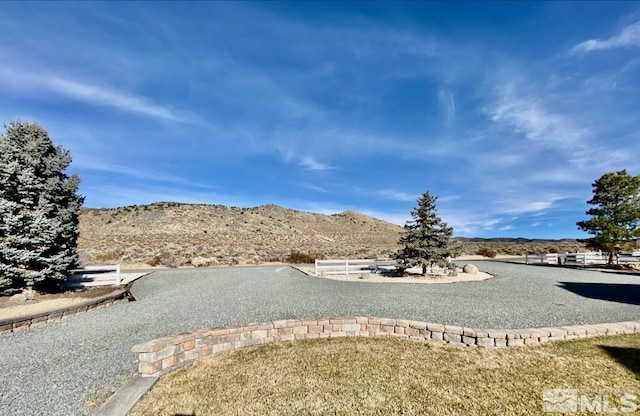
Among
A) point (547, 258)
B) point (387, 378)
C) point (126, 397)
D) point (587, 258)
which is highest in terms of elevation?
point (587, 258)

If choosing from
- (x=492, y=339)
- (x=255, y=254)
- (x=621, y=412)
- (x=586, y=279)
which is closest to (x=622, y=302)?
(x=586, y=279)

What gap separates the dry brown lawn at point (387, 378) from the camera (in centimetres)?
394

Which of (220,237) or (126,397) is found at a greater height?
(220,237)

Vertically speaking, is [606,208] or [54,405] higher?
[606,208]

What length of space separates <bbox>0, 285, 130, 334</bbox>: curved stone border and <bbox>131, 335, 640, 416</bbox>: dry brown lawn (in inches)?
226

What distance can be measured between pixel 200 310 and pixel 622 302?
1411cm

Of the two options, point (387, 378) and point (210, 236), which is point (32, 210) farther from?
point (210, 236)

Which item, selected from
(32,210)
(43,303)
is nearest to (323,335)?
(43,303)

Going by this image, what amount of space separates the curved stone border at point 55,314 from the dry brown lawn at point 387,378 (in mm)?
5739

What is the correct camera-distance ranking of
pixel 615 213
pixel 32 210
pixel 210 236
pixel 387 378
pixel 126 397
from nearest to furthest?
pixel 126 397
pixel 387 378
pixel 32 210
pixel 615 213
pixel 210 236

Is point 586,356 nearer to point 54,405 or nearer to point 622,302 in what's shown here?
point 622,302

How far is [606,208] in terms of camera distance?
22.9m

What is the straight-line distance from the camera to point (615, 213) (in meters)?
22.6

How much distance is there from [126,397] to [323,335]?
366 cm
